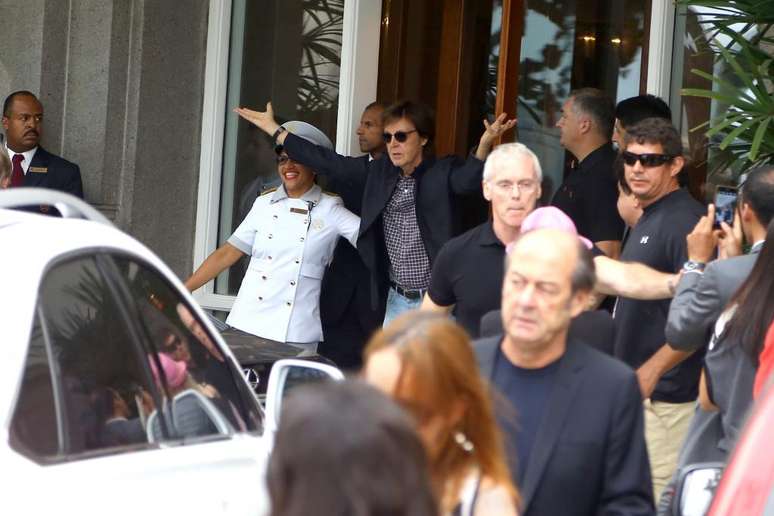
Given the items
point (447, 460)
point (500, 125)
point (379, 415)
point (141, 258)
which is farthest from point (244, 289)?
point (379, 415)

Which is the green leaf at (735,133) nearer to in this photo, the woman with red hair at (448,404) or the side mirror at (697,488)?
the side mirror at (697,488)

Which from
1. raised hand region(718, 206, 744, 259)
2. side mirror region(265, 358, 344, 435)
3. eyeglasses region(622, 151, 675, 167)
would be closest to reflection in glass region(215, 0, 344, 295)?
eyeglasses region(622, 151, 675, 167)

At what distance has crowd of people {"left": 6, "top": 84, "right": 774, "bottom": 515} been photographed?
273 cm

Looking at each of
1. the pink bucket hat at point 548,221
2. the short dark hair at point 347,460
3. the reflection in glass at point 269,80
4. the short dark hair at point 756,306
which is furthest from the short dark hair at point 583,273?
the reflection in glass at point 269,80

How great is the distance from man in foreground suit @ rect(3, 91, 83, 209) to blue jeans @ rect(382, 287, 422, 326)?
268cm

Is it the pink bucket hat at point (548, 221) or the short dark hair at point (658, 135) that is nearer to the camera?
the pink bucket hat at point (548, 221)

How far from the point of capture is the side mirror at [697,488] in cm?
335

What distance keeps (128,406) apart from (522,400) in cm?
97

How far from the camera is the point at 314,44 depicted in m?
9.66

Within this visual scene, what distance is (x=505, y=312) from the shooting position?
3.62 metres

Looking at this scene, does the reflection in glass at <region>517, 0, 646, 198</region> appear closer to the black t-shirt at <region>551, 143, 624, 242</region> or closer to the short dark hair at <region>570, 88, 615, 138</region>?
the short dark hair at <region>570, 88, 615, 138</region>

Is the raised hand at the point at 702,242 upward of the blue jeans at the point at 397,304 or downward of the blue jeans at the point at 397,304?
upward

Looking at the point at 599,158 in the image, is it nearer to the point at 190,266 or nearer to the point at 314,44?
the point at 314,44

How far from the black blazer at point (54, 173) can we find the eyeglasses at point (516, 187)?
4.56 meters
